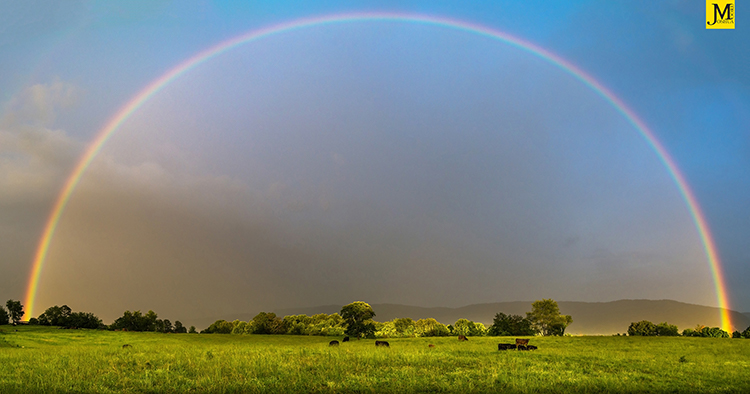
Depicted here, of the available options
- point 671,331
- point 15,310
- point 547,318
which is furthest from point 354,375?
point 15,310

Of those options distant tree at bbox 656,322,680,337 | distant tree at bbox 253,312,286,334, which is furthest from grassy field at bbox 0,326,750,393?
distant tree at bbox 253,312,286,334

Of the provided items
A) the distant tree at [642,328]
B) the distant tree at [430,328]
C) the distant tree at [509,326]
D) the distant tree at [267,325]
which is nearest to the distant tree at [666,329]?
the distant tree at [642,328]

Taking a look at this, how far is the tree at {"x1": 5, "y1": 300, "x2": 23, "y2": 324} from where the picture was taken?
9458cm

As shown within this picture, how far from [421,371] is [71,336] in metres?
62.0

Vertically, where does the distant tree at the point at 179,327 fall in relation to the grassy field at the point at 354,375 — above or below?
below

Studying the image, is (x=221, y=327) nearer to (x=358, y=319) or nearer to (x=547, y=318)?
(x=358, y=319)

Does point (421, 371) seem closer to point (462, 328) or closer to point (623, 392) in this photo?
point (623, 392)

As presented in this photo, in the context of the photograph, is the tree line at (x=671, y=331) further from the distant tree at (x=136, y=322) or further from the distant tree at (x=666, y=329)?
the distant tree at (x=136, y=322)

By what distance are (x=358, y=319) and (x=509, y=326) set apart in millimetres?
39501

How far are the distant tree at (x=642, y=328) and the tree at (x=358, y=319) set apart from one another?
52.2 m

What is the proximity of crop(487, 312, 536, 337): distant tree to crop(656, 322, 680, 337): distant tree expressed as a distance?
26920mm

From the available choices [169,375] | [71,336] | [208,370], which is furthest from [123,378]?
[71,336]

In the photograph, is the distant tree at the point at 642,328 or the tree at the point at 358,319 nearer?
the tree at the point at 358,319

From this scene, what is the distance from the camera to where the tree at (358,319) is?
8006cm
